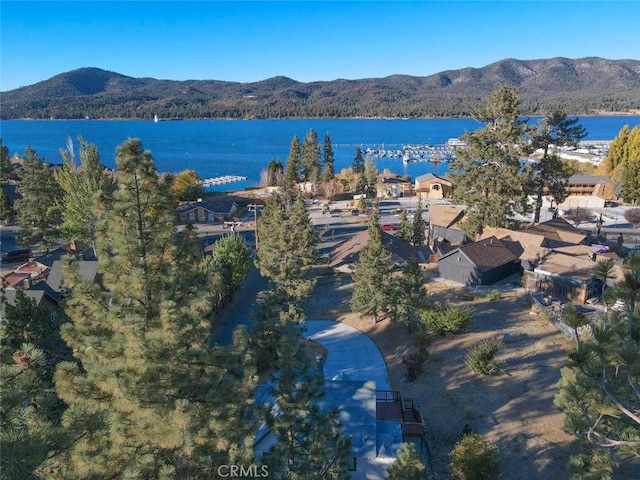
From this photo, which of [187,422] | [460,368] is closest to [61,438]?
[187,422]

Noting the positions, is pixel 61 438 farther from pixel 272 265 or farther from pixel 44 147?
pixel 44 147

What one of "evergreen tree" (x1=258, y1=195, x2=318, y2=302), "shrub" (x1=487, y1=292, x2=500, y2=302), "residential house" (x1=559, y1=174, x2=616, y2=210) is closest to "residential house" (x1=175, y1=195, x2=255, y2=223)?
"evergreen tree" (x1=258, y1=195, x2=318, y2=302)

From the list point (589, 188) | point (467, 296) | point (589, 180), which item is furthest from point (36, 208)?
point (589, 180)

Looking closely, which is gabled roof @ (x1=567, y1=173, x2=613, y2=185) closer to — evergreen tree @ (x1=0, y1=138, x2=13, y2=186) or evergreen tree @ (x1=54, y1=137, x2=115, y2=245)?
evergreen tree @ (x1=54, y1=137, x2=115, y2=245)

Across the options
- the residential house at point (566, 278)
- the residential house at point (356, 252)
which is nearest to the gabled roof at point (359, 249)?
the residential house at point (356, 252)

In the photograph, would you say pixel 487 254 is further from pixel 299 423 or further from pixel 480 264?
pixel 299 423

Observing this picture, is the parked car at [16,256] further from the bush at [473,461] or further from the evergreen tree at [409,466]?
the bush at [473,461]
